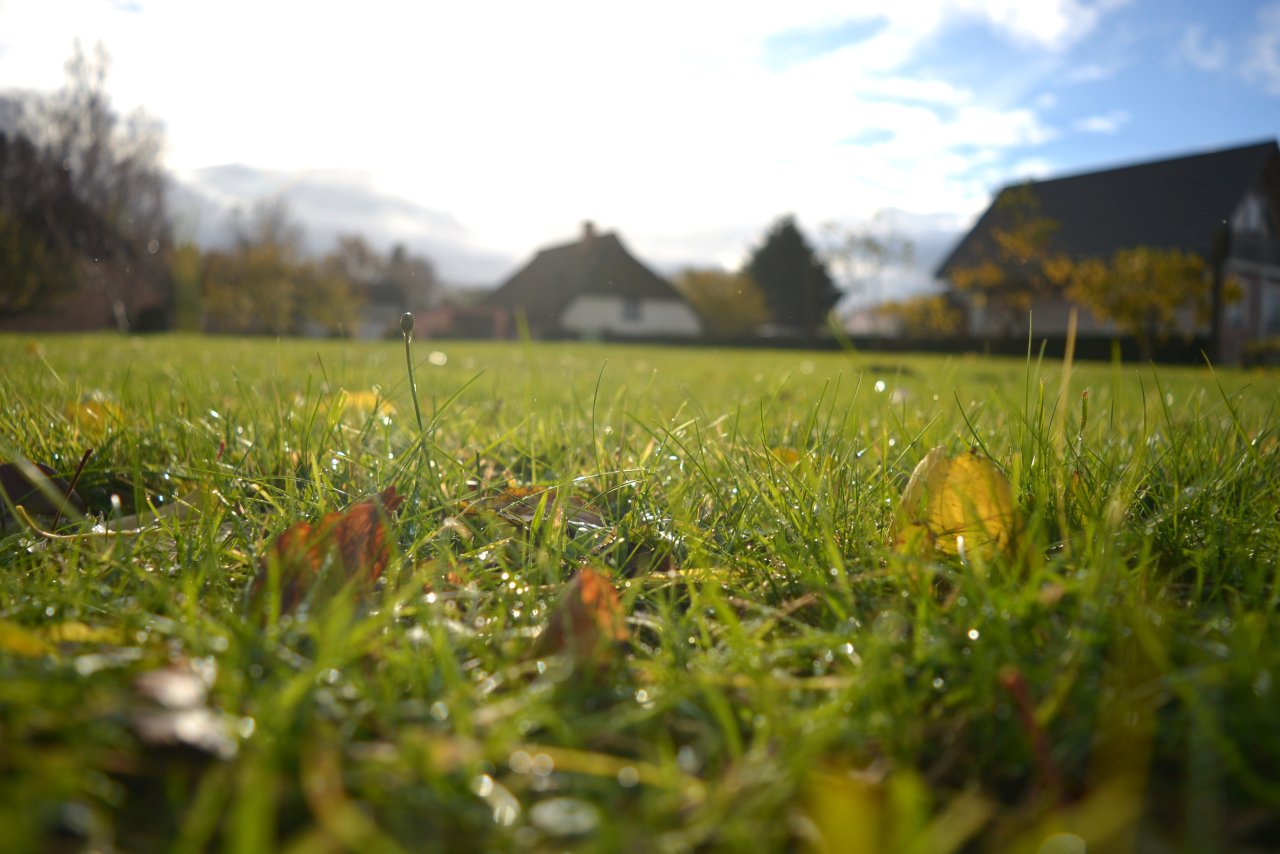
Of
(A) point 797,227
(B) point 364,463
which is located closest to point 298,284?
(A) point 797,227

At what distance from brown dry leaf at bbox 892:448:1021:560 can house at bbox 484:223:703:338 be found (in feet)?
120

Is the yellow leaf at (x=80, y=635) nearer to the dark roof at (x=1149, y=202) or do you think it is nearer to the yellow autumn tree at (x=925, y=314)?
the yellow autumn tree at (x=925, y=314)

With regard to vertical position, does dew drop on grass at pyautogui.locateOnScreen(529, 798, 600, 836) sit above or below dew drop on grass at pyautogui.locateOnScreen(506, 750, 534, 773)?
below

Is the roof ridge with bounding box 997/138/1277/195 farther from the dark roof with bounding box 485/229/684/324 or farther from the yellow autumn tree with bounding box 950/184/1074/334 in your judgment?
the dark roof with bounding box 485/229/684/324

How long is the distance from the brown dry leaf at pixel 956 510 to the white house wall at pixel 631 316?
43415 millimetres

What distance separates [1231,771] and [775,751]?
37 cm

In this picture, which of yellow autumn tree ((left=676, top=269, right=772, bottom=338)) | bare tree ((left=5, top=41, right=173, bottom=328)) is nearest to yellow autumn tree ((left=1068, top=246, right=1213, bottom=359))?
bare tree ((left=5, top=41, right=173, bottom=328))

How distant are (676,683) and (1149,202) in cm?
3252

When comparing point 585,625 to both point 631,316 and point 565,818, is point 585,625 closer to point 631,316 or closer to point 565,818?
point 565,818

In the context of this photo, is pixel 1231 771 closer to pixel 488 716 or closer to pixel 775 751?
pixel 775 751

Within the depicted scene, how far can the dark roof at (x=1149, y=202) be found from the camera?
25.7 metres

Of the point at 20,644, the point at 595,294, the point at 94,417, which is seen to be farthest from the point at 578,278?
the point at 20,644

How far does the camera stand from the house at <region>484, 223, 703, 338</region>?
42438 mm

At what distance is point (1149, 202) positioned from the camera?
1077 inches
